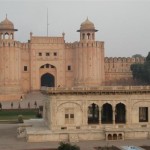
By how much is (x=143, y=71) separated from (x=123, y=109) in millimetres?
25960

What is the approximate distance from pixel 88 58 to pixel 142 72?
6.55 metres

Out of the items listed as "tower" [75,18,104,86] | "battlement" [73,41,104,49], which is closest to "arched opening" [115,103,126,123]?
"tower" [75,18,104,86]

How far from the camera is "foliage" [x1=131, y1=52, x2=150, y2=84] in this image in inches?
2235

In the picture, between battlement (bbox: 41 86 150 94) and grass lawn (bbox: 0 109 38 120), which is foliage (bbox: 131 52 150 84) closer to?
grass lawn (bbox: 0 109 38 120)

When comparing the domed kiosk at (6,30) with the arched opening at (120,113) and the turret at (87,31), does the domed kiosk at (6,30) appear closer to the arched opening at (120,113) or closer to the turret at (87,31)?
the turret at (87,31)

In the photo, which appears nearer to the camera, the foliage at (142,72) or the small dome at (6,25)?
the small dome at (6,25)

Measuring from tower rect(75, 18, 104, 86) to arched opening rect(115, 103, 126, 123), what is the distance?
23.9 meters

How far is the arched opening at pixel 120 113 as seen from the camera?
31.2 metres

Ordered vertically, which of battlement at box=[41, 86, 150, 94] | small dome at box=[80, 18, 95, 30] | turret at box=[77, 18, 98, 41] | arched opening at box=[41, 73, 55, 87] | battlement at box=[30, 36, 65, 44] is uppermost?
small dome at box=[80, 18, 95, 30]

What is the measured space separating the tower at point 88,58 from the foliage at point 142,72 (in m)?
4.27

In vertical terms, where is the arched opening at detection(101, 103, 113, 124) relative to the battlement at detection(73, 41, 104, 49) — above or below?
below

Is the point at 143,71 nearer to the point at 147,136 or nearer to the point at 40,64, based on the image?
the point at 40,64

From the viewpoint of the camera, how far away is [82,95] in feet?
96.9

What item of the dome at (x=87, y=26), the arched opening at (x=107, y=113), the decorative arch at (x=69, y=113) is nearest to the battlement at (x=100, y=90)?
the decorative arch at (x=69, y=113)
